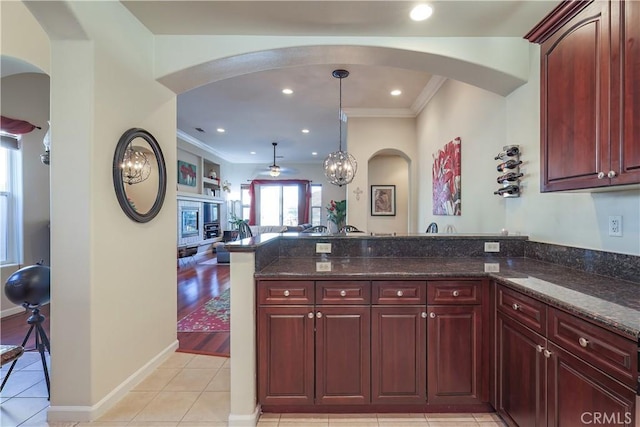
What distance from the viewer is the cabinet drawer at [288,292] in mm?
1860

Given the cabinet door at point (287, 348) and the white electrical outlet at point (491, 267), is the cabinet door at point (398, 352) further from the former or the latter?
the white electrical outlet at point (491, 267)

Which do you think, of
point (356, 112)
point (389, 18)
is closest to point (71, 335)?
point (389, 18)

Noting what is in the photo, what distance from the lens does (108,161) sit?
2.03m

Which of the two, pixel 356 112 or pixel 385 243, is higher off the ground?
pixel 356 112

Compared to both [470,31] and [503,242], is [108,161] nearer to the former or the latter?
[470,31]

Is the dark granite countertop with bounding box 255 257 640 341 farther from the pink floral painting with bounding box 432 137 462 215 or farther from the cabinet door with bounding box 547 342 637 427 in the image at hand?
the pink floral painting with bounding box 432 137 462 215

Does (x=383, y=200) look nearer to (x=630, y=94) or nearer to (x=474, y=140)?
(x=474, y=140)

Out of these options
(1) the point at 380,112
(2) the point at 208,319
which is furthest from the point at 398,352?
(1) the point at 380,112

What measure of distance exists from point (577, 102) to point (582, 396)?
4.59ft

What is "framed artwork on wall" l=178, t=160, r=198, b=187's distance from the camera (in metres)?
7.24

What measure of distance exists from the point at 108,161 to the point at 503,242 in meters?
2.99

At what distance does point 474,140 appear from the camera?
3.28m

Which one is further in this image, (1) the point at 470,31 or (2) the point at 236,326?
(1) the point at 470,31

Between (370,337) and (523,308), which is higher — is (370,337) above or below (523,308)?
below
